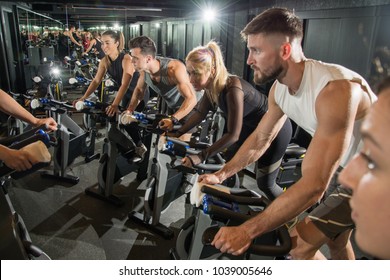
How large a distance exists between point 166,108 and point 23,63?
5.00 metres

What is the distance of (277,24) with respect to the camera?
142cm

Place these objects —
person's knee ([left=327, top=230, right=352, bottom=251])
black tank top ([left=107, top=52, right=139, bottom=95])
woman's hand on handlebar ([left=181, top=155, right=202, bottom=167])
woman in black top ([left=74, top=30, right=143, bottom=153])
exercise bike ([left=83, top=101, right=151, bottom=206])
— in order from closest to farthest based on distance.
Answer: person's knee ([left=327, top=230, right=352, bottom=251]), woman's hand on handlebar ([left=181, top=155, right=202, bottom=167]), exercise bike ([left=83, top=101, right=151, bottom=206]), woman in black top ([left=74, top=30, right=143, bottom=153]), black tank top ([left=107, top=52, right=139, bottom=95])

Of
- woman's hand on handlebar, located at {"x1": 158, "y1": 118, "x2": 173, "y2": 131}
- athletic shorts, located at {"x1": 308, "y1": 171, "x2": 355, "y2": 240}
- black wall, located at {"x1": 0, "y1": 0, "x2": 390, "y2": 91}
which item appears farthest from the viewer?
black wall, located at {"x1": 0, "y1": 0, "x2": 390, "y2": 91}

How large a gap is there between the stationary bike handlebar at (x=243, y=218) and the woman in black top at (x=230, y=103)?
63cm

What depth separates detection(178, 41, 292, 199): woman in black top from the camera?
6.73 feet

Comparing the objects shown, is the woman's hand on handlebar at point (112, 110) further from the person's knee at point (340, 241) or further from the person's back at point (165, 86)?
the person's knee at point (340, 241)

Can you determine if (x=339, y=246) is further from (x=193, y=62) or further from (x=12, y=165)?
(x=12, y=165)

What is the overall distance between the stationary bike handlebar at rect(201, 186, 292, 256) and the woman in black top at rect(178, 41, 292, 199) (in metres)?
0.63

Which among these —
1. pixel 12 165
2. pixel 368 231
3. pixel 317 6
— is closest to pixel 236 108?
pixel 12 165

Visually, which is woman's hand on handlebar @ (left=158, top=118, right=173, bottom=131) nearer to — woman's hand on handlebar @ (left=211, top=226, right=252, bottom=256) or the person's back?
the person's back

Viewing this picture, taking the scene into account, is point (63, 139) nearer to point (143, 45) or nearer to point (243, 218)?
point (143, 45)

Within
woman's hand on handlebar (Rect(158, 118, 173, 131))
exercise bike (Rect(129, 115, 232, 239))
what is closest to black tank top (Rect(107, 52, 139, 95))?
exercise bike (Rect(129, 115, 232, 239))

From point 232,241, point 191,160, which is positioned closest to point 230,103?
point 191,160

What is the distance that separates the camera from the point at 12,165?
1.31 m
